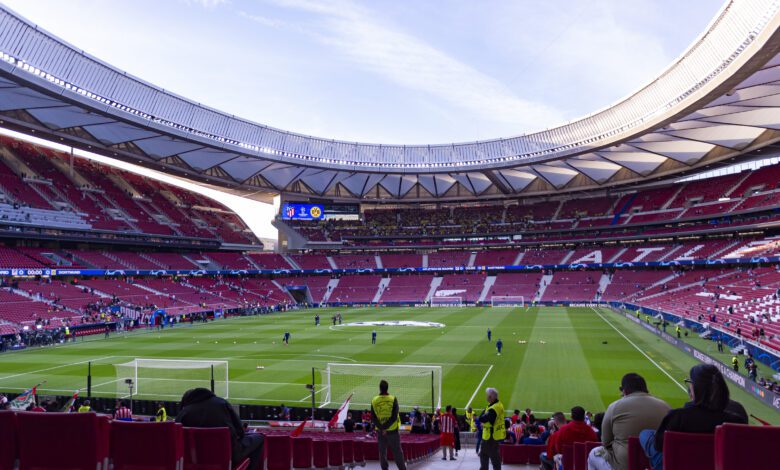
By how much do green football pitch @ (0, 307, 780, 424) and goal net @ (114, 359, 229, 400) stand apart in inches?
4.3

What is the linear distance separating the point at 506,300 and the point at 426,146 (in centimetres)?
2644

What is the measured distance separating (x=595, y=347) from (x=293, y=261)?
63360 mm

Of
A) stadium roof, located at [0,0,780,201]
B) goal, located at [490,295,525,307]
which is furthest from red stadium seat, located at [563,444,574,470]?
goal, located at [490,295,525,307]

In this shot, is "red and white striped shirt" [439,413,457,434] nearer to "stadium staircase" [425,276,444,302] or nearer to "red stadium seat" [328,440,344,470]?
"red stadium seat" [328,440,344,470]

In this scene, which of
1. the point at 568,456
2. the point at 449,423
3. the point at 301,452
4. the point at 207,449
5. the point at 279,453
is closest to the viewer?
the point at 207,449

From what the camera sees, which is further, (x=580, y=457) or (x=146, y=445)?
A: (x=580, y=457)

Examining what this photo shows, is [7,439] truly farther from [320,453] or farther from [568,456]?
[568,456]

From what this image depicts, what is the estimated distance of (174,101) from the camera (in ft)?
185

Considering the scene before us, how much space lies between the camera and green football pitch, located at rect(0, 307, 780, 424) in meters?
22.4

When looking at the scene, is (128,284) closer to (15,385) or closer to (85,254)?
(85,254)

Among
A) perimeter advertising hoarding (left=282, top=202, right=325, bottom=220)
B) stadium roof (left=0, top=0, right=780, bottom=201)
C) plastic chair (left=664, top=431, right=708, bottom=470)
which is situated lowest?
plastic chair (left=664, top=431, right=708, bottom=470)

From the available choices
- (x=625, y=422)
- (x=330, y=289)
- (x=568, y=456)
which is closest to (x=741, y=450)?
(x=625, y=422)

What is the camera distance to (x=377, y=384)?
2395 centimetres

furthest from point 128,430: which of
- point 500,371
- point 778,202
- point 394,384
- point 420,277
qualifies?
point 420,277
